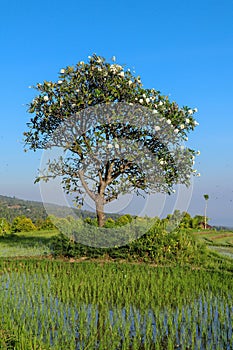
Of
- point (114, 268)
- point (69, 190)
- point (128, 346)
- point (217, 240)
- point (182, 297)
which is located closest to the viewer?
point (128, 346)

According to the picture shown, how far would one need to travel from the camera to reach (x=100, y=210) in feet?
50.5

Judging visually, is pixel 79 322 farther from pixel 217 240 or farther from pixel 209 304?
pixel 217 240

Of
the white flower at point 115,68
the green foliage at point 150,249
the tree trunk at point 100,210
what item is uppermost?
the white flower at point 115,68

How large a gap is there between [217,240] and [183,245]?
857 centimetres

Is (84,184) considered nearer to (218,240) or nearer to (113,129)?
(113,129)

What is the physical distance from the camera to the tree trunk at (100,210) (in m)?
15.3

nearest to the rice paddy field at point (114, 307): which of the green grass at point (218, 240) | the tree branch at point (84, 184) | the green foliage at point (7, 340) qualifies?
the green foliage at point (7, 340)

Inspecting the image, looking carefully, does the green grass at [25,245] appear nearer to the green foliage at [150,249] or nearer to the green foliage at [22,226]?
the green foliage at [150,249]

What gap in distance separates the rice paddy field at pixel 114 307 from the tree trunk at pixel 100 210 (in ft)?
9.11

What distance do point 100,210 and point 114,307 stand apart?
748cm

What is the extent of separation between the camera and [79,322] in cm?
705

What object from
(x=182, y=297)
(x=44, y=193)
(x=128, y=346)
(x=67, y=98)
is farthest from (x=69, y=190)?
A: (x=128, y=346)

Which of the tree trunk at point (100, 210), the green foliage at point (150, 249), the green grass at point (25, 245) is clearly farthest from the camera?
the green grass at point (25, 245)

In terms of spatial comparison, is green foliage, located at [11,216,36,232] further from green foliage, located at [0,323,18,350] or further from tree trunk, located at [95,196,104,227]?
green foliage, located at [0,323,18,350]
